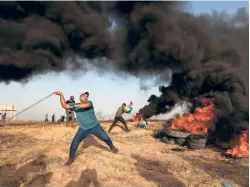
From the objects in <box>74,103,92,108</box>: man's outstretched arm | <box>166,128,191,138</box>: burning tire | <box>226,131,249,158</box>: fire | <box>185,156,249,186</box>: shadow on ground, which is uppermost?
<box>74,103,92,108</box>: man's outstretched arm

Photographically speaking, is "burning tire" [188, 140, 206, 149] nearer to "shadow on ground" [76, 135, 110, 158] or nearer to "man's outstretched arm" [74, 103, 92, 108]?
"shadow on ground" [76, 135, 110, 158]

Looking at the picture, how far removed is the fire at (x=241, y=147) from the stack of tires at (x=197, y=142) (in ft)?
4.90

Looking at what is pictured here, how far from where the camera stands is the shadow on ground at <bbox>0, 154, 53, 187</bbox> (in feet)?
21.7

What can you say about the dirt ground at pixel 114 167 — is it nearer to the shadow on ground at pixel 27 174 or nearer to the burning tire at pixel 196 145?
the shadow on ground at pixel 27 174

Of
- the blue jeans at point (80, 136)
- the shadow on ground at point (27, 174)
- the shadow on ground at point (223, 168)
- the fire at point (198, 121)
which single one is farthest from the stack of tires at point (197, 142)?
the shadow on ground at point (27, 174)

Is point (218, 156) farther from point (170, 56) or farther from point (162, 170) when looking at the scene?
point (170, 56)

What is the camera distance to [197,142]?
11.4m

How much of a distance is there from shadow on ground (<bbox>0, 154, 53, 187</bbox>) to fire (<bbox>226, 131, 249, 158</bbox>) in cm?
655

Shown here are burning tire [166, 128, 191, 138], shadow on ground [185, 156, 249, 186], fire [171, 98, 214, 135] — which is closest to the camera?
shadow on ground [185, 156, 249, 186]

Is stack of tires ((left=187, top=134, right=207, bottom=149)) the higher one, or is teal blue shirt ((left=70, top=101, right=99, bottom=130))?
teal blue shirt ((left=70, top=101, right=99, bottom=130))

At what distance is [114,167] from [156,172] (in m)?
1.21

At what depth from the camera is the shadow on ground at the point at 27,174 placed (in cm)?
661

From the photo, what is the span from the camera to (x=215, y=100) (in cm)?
1287

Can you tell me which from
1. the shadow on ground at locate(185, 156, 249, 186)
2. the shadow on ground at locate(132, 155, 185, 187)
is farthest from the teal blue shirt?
the shadow on ground at locate(185, 156, 249, 186)
